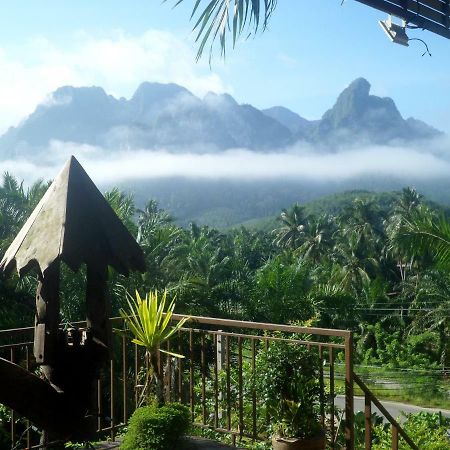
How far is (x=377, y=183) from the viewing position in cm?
16850

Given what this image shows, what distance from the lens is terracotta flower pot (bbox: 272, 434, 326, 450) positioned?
3.98 metres

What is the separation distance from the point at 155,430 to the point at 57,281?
1864 mm

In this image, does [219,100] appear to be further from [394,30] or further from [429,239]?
[394,30]

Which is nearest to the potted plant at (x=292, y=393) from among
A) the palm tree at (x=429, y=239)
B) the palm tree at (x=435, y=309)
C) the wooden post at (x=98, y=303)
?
the wooden post at (x=98, y=303)

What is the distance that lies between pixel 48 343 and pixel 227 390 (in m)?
2.69

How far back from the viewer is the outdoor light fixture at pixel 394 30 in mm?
3033

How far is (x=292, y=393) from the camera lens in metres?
4.12

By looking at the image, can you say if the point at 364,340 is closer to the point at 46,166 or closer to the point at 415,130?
the point at 46,166

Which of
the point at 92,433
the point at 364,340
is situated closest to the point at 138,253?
the point at 92,433

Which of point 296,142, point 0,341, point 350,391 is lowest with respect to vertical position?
point 0,341

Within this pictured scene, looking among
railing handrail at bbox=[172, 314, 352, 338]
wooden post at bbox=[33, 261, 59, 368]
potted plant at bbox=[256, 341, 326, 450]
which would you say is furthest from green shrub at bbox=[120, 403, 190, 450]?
wooden post at bbox=[33, 261, 59, 368]

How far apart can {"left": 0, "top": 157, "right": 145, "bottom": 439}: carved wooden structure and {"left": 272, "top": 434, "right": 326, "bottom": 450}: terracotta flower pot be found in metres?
2.01

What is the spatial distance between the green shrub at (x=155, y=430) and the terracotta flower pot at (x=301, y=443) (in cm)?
60

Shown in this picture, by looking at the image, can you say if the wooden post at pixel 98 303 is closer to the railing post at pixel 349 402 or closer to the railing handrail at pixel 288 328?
the railing handrail at pixel 288 328
